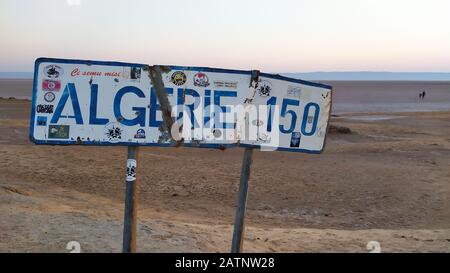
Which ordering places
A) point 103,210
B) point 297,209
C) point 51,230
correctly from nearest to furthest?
point 51,230 < point 103,210 < point 297,209

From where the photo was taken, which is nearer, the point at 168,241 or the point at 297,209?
the point at 168,241

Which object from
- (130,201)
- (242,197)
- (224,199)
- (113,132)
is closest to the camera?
(113,132)

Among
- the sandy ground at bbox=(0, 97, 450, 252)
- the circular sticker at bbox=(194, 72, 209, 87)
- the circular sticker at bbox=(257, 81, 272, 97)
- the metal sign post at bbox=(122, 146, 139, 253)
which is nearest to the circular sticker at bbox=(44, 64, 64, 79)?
the metal sign post at bbox=(122, 146, 139, 253)

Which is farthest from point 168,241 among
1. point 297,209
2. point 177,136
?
point 297,209

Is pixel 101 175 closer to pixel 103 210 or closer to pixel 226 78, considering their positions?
pixel 103 210

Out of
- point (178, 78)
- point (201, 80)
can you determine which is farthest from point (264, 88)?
point (178, 78)

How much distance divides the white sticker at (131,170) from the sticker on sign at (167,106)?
14cm

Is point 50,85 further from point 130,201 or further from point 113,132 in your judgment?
point 130,201

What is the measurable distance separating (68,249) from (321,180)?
687 centimetres

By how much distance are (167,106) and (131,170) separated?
524mm

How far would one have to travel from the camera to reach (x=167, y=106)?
11.6 feet

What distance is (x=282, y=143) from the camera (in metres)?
3.75

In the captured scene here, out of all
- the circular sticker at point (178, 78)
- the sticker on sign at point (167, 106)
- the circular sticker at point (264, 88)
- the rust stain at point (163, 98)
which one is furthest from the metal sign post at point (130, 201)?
the circular sticker at point (264, 88)

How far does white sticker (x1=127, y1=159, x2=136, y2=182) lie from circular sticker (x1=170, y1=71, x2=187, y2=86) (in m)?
0.63
